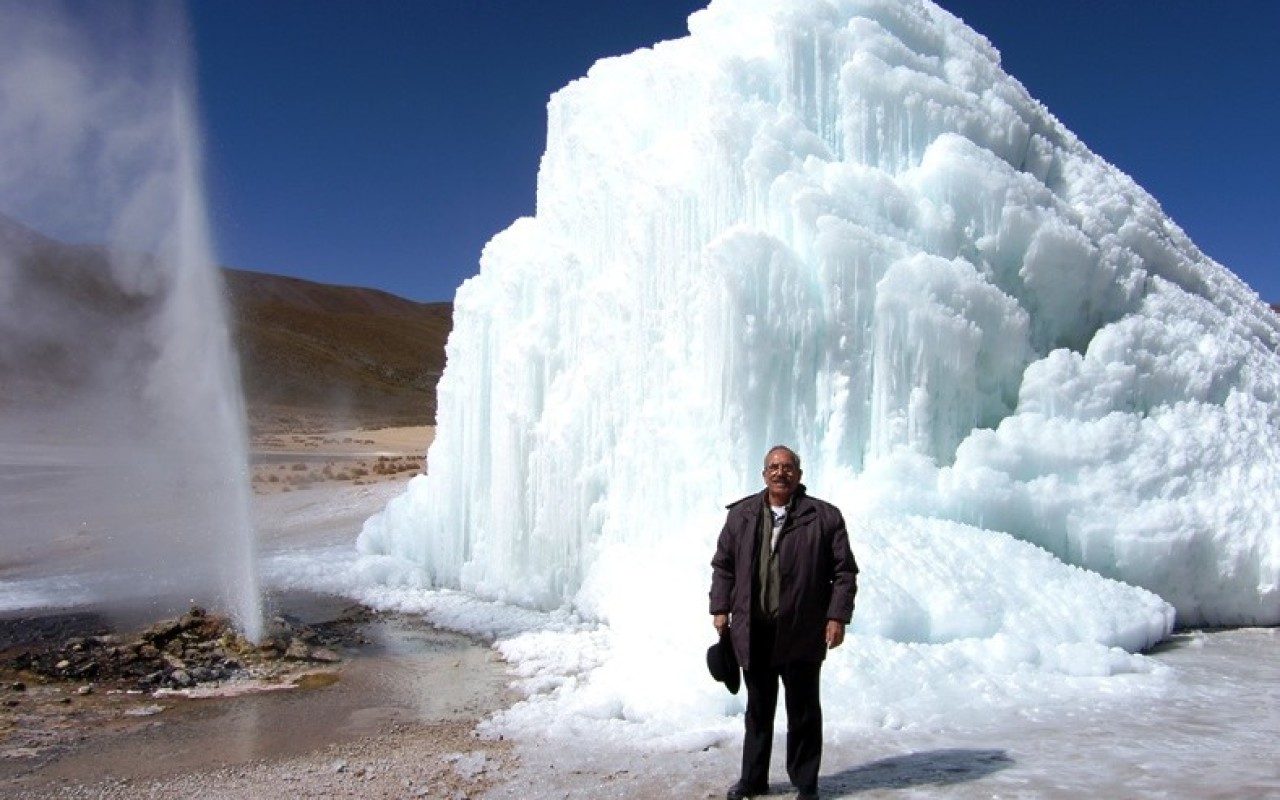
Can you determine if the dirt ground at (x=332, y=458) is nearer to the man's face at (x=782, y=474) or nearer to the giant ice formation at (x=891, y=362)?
the giant ice formation at (x=891, y=362)

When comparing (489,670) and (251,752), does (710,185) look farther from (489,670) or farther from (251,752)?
(251,752)

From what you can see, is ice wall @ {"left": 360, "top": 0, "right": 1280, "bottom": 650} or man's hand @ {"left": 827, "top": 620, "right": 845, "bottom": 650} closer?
man's hand @ {"left": 827, "top": 620, "right": 845, "bottom": 650}

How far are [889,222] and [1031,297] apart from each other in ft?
5.51

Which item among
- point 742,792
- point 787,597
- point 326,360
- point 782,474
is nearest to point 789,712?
point 742,792

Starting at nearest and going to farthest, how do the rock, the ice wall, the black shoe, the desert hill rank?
the black shoe, the ice wall, the rock, the desert hill

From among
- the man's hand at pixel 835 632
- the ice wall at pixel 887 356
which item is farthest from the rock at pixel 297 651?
the man's hand at pixel 835 632

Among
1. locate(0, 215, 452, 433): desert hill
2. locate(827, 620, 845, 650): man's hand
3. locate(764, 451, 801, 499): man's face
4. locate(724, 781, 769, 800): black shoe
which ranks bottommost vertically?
locate(724, 781, 769, 800): black shoe

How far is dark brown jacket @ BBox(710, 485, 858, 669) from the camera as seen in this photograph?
4754 millimetres

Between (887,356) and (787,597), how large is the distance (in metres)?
5.17

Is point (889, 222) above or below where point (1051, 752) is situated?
above

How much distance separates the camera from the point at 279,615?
10.6 m

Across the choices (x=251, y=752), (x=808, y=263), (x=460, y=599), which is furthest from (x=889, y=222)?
(x=251, y=752)

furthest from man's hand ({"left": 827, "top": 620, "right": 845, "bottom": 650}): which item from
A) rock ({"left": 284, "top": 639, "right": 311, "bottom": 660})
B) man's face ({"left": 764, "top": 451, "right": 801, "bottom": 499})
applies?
rock ({"left": 284, "top": 639, "right": 311, "bottom": 660})

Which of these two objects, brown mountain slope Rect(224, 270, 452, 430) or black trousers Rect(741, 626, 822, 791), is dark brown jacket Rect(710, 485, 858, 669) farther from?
brown mountain slope Rect(224, 270, 452, 430)
